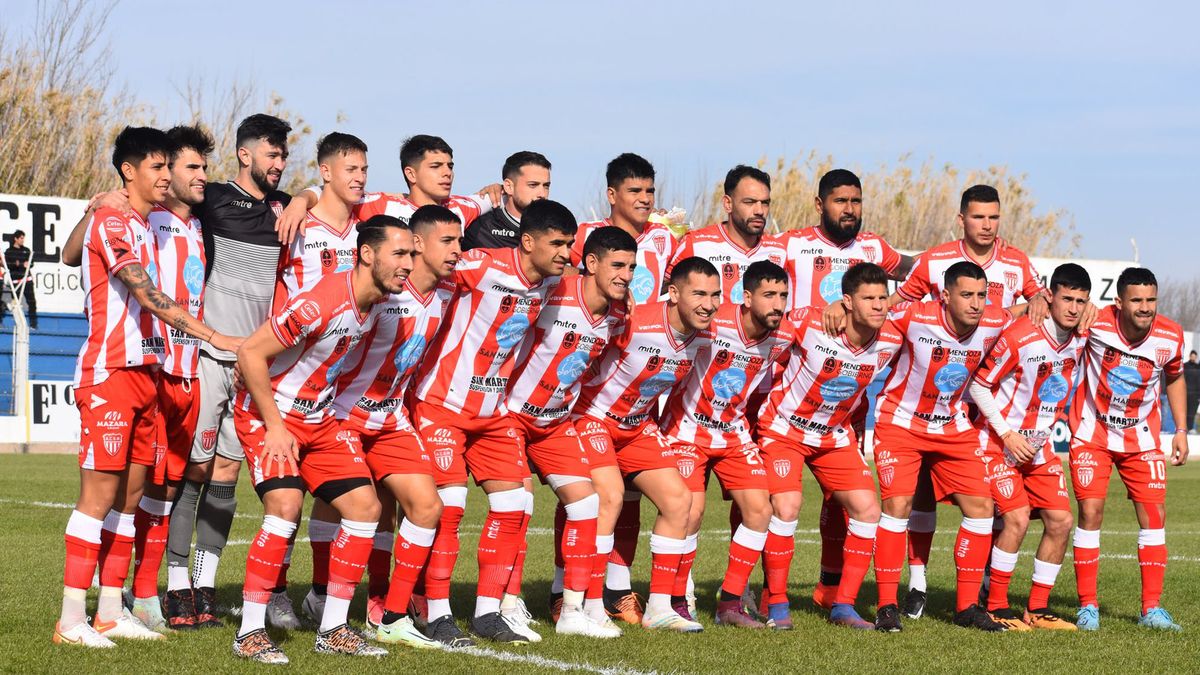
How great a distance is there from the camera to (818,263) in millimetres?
9211

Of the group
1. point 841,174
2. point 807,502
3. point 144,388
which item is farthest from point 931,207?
point 144,388

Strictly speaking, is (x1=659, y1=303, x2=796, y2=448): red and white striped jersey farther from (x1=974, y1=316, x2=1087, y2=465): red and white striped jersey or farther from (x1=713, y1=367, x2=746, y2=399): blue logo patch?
(x1=974, y1=316, x2=1087, y2=465): red and white striped jersey

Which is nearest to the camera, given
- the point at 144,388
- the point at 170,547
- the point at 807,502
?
the point at 144,388

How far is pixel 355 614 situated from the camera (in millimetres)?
8312

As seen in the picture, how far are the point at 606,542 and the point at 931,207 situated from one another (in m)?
38.2

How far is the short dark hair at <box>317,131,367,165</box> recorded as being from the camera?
789 centimetres

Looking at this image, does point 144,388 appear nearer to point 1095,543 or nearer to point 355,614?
point 355,614

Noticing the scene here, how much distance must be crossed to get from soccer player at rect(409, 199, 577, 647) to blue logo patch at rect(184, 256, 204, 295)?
127 cm

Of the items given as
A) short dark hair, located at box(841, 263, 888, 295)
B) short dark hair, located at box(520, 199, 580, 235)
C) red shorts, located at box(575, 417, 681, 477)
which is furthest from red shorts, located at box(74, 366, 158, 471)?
short dark hair, located at box(841, 263, 888, 295)

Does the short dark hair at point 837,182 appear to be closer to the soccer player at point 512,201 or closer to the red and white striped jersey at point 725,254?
the red and white striped jersey at point 725,254

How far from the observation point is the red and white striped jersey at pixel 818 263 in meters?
9.20

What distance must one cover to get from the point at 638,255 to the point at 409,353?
2.30 m

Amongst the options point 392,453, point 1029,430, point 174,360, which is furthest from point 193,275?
point 1029,430

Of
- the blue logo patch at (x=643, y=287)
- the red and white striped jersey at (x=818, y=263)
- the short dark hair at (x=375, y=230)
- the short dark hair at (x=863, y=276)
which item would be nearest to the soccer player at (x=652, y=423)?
the blue logo patch at (x=643, y=287)
